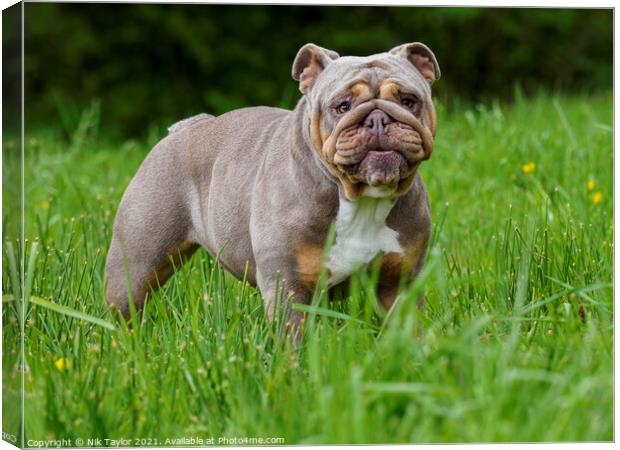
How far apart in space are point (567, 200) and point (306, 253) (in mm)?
2033

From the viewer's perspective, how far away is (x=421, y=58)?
146 inches

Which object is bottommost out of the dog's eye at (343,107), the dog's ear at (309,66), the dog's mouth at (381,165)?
the dog's mouth at (381,165)

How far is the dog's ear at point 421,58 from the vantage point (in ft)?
12.0

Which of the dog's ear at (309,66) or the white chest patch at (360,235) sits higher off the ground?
the dog's ear at (309,66)

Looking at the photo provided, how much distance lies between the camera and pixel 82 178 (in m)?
6.99

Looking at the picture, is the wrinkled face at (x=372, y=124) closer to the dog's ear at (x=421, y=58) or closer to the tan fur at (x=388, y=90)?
the tan fur at (x=388, y=90)

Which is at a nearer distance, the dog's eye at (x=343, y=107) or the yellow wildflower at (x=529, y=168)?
the dog's eye at (x=343, y=107)

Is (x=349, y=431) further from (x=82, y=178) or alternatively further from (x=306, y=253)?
(x=82, y=178)

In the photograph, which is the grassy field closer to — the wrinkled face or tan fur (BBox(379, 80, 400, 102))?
the wrinkled face

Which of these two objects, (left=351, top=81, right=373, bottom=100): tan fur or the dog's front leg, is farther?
the dog's front leg

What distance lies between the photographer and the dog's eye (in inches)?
136

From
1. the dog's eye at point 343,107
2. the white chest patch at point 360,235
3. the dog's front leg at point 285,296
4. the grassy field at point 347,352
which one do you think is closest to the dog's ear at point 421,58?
the dog's eye at point 343,107

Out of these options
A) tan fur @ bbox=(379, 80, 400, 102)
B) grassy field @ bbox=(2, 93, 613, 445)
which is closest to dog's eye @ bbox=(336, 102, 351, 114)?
tan fur @ bbox=(379, 80, 400, 102)

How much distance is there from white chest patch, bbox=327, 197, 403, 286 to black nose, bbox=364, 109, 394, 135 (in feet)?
1.03
